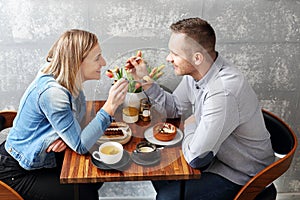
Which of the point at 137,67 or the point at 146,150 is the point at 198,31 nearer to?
the point at 137,67

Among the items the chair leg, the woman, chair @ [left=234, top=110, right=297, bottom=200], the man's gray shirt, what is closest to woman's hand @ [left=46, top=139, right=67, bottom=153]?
the woman

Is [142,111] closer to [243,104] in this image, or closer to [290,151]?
[243,104]

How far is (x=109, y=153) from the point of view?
1.44 meters

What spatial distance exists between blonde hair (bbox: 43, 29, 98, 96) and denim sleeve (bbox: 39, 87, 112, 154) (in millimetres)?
42

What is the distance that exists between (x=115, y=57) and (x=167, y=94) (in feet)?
1.03

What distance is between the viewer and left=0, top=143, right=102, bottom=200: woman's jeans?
5.25 feet

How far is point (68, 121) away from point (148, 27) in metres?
0.63

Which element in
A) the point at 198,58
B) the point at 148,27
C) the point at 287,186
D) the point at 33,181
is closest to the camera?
the point at 198,58

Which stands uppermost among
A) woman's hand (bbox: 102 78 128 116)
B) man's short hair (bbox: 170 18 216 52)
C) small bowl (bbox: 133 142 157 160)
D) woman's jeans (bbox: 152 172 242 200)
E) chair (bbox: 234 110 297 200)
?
man's short hair (bbox: 170 18 216 52)

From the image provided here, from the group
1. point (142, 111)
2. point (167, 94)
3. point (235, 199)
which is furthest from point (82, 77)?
point (235, 199)

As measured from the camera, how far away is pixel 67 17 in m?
1.83

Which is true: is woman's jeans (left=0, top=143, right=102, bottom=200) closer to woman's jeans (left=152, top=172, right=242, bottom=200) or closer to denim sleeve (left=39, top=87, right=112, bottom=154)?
denim sleeve (left=39, top=87, right=112, bottom=154)

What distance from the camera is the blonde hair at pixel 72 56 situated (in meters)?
1.45

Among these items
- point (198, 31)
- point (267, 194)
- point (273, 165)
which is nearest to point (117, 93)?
point (198, 31)
